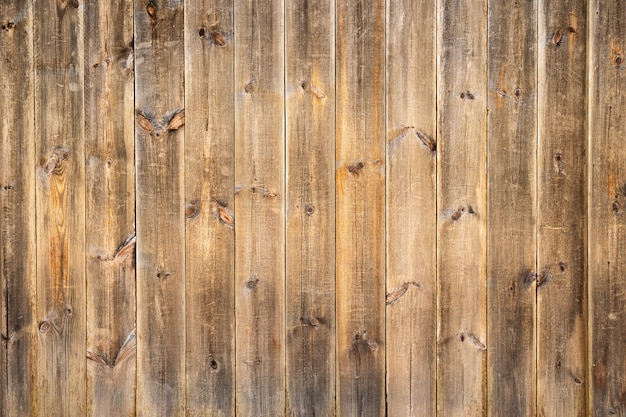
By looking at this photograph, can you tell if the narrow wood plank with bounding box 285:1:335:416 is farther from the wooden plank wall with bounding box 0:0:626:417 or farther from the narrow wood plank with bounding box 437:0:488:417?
the narrow wood plank with bounding box 437:0:488:417

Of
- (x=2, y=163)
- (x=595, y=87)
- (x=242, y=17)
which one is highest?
(x=242, y=17)

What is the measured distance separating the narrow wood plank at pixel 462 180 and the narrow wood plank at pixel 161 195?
71 centimetres

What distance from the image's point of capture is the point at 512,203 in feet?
4.87

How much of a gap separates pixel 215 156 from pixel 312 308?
1.61 ft

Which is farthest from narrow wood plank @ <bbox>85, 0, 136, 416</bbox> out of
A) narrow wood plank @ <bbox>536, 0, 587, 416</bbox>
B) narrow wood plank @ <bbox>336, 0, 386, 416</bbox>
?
narrow wood plank @ <bbox>536, 0, 587, 416</bbox>

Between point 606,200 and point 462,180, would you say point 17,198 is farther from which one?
point 606,200

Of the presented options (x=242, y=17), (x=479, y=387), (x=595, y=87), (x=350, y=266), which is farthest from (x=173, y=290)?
(x=595, y=87)

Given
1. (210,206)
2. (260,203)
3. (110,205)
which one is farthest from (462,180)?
(110,205)

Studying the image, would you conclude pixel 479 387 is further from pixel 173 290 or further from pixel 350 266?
pixel 173 290

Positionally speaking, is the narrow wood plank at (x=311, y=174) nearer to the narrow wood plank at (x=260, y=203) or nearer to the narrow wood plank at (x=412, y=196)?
the narrow wood plank at (x=260, y=203)

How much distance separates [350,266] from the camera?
1499 millimetres

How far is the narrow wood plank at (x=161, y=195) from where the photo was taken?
152 cm

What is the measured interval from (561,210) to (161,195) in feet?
3.55

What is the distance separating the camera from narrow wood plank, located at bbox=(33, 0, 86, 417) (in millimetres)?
1535
